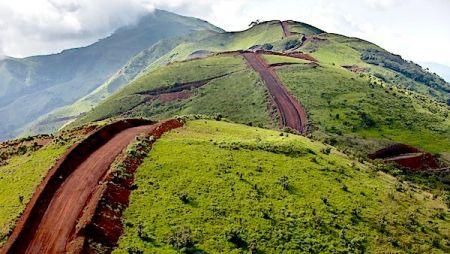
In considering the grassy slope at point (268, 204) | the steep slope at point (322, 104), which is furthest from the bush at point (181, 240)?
the steep slope at point (322, 104)

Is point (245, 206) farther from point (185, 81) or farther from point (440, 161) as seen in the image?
point (185, 81)

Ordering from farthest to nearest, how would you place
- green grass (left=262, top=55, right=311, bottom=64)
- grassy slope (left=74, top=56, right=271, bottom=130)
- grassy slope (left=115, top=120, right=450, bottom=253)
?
1. green grass (left=262, top=55, right=311, bottom=64)
2. grassy slope (left=74, top=56, right=271, bottom=130)
3. grassy slope (left=115, top=120, right=450, bottom=253)

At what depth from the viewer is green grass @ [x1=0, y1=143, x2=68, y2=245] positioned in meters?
42.9

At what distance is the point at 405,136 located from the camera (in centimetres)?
10594

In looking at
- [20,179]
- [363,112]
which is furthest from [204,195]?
[363,112]

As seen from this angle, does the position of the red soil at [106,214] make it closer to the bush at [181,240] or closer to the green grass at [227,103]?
the bush at [181,240]

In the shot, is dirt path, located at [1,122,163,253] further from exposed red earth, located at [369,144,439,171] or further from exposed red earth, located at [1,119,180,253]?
exposed red earth, located at [369,144,439,171]

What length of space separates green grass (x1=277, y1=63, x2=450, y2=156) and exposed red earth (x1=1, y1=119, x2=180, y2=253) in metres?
53.5

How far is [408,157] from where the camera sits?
94188 mm

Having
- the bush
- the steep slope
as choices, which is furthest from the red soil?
the steep slope

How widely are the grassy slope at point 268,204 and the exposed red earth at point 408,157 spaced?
102ft

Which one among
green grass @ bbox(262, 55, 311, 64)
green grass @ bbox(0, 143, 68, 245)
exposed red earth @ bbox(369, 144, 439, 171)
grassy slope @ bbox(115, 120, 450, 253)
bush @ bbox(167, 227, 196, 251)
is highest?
green grass @ bbox(262, 55, 311, 64)

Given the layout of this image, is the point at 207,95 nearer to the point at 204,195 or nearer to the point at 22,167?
the point at 22,167

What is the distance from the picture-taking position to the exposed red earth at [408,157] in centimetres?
9268
